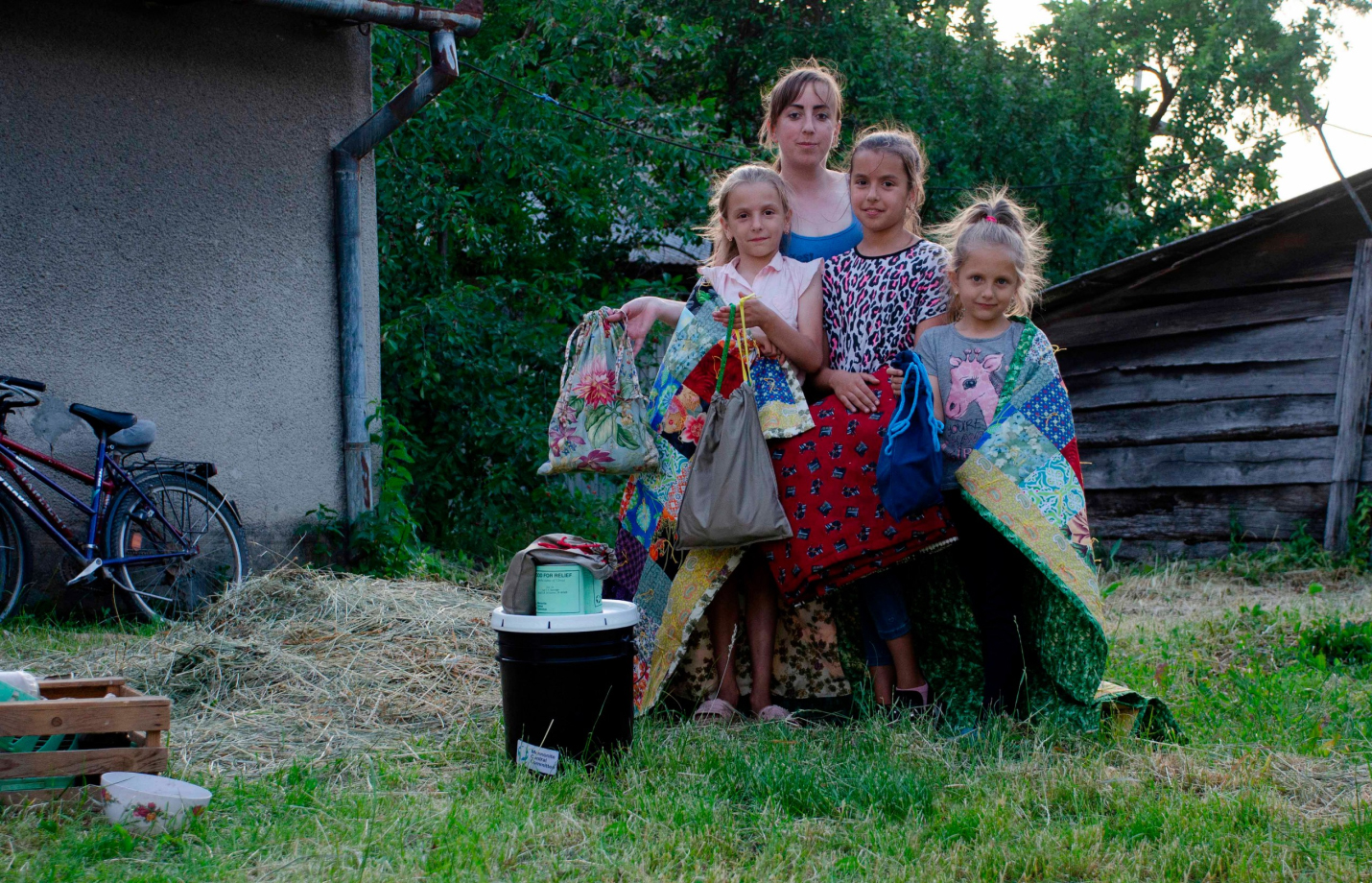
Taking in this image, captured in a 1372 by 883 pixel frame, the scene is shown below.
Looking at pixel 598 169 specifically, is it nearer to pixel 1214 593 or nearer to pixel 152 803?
pixel 1214 593

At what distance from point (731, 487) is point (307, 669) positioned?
173cm

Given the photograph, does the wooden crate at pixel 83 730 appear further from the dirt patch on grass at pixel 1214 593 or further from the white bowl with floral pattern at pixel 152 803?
the dirt patch on grass at pixel 1214 593

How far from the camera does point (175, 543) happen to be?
5.43 meters

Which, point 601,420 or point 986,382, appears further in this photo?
point 601,420

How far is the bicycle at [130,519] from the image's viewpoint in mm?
4926

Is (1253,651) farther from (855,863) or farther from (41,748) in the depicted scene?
(41,748)

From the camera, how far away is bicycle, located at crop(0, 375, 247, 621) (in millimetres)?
4926

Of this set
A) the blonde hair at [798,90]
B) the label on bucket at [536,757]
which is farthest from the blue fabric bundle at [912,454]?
the label on bucket at [536,757]

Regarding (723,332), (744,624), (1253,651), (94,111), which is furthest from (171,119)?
(1253,651)

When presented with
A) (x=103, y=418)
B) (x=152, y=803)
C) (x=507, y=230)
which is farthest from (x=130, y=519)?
(x=507, y=230)

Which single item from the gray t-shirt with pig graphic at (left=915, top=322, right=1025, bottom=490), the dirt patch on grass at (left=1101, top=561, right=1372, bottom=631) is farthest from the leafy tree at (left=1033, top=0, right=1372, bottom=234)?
the gray t-shirt with pig graphic at (left=915, top=322, right=1025, bottom=490)

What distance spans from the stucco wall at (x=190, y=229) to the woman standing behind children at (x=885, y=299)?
351 centimetres

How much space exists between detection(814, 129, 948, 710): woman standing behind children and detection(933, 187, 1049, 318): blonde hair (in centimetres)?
11

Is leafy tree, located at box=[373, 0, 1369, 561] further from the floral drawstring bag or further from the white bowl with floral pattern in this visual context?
the white bowl with floral pattern
